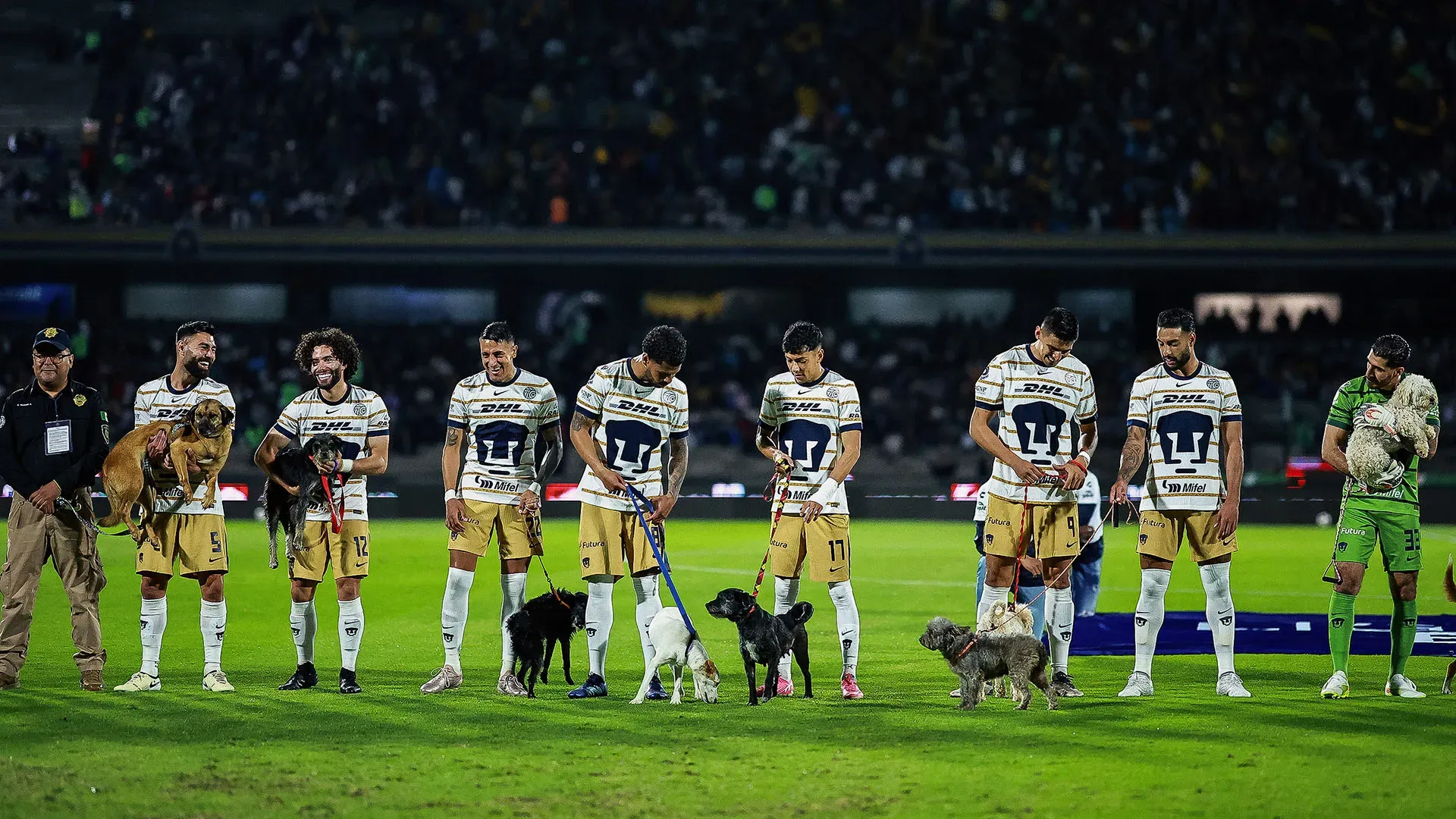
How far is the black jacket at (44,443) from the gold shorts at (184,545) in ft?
1.84

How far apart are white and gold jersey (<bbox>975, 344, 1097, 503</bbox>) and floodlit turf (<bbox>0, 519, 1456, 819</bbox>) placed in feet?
4.44

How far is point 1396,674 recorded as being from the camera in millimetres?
8969

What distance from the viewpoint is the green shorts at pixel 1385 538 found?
8844 mm

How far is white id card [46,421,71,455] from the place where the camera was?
9.10m

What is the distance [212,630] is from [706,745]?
342 cm

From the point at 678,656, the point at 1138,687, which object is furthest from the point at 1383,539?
the point at 678,656

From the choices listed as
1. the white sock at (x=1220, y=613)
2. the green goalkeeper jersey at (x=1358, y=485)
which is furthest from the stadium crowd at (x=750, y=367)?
the white sock at (x=1220, y=613)

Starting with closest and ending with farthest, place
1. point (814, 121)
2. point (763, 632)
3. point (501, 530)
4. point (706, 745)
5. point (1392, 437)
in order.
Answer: point (706, 745) < point (763, 632) < point (1392, 437) < point (501, 530) < point (814, 121)

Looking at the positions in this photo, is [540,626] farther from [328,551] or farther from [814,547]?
[814,547]

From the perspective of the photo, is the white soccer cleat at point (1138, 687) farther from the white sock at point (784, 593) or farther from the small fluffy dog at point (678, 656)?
the small fluffy dog at point (678, 656)

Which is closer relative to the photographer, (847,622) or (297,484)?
(297,484)

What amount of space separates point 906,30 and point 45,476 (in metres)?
25.3

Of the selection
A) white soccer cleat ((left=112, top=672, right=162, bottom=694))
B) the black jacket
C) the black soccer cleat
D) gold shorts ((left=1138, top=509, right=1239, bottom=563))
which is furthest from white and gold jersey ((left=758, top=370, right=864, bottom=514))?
the black jacket

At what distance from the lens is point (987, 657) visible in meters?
8.39
